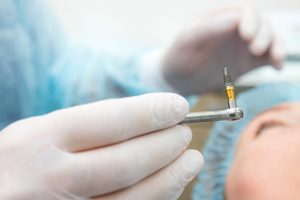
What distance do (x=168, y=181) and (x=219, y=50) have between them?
24.2 inches

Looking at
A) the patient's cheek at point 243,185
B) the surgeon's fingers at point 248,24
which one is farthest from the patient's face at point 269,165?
the surgeon's fingers at point 248,24

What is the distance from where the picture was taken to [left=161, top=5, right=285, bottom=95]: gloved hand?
118 centimetres

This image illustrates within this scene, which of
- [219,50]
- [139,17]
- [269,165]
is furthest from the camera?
[139,17]

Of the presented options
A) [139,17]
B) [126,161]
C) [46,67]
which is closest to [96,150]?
[126,161]

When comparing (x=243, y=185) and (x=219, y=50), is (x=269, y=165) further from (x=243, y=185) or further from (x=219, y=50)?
(x=219, y=50)

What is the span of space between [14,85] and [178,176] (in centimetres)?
51

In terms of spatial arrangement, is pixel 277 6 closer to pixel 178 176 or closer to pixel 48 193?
pixel 178 176

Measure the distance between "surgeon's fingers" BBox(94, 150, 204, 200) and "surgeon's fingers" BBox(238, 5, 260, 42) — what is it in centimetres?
50

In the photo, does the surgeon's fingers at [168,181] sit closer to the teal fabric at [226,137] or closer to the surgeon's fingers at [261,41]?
the teal fabric at [226,137]

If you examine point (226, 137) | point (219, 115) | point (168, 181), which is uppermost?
point (219, 115)

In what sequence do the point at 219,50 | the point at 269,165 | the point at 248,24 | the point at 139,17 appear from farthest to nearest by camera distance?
1. the point at 139,17
2. the point at 219,50
3. the point at 248,24
4. the point at 269,165

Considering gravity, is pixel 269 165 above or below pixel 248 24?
below

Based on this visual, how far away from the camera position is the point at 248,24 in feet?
3.79

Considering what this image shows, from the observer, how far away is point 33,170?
2.16ft
